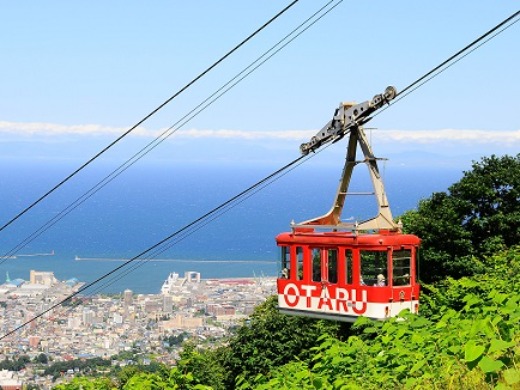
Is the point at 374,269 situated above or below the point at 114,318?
above

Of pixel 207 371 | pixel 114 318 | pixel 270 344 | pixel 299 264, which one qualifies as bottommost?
pixel 114 318

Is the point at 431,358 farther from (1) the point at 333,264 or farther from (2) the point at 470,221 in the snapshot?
(2) the point at 470,221

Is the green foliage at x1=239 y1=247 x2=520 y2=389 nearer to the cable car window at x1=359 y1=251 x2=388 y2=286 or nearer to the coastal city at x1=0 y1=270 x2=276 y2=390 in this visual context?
the cable car window at x1=359 y1=251 x2=388 y2=286

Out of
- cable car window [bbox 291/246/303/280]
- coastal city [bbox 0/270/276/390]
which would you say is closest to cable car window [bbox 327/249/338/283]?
cable car window [bbox 291/246/303/280]

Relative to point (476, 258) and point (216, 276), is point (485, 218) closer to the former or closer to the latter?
point (476, 258)

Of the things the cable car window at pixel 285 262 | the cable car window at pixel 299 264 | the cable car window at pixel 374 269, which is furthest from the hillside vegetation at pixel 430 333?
the cable car window at pixel 285 262

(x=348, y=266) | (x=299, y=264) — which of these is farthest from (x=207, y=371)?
(x=348, y=266)
